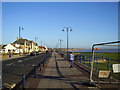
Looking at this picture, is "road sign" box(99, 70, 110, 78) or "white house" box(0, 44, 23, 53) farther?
"white house" box(0, 44, 23, 53)

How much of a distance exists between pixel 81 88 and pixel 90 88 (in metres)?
0.42

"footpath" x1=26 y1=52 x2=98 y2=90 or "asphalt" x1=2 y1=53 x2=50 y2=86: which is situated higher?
"footpath" x1=26 y1=52 x2=98 y2=90

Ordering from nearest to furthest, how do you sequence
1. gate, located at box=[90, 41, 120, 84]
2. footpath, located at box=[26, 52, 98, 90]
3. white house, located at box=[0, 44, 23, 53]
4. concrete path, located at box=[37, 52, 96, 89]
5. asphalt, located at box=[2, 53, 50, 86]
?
gate, located at box=[90, 41, 120, 84]
footpath, located at box=[26, 52, 98, 90]
concrete path, located at box=[37, 52, 96, 89]
asphalt, located at box=[2, 53, 50, 86]
white house, located at box=[0, 44, 23, 53]

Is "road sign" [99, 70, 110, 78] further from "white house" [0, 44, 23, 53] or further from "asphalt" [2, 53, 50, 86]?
"white house" [0, 44, 23, 53]

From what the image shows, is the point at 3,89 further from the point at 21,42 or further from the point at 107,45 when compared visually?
the point at 21,42

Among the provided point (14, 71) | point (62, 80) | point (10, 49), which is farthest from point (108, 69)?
point (10, 49)

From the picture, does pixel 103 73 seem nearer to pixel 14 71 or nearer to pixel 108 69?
pixel 108 69

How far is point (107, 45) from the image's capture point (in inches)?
296

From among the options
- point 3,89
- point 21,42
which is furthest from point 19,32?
point 21,42

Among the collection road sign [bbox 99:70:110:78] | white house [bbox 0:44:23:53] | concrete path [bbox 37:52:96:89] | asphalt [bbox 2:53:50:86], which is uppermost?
white house [bbox 0:44:23:53]

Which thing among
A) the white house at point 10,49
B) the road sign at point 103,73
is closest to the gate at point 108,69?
the road sign at point 103,73

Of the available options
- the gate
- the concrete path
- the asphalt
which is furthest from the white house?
the gate

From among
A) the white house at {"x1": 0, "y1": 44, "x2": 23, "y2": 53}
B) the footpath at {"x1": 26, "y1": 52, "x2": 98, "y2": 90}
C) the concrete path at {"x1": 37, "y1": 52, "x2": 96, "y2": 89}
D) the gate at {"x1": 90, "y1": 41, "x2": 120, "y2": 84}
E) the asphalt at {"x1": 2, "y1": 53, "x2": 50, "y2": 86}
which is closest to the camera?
the gate at {"x1": 90, "y1": 41, "x2": 120, "y2": 84}

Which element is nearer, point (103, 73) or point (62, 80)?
point (103, 73)
